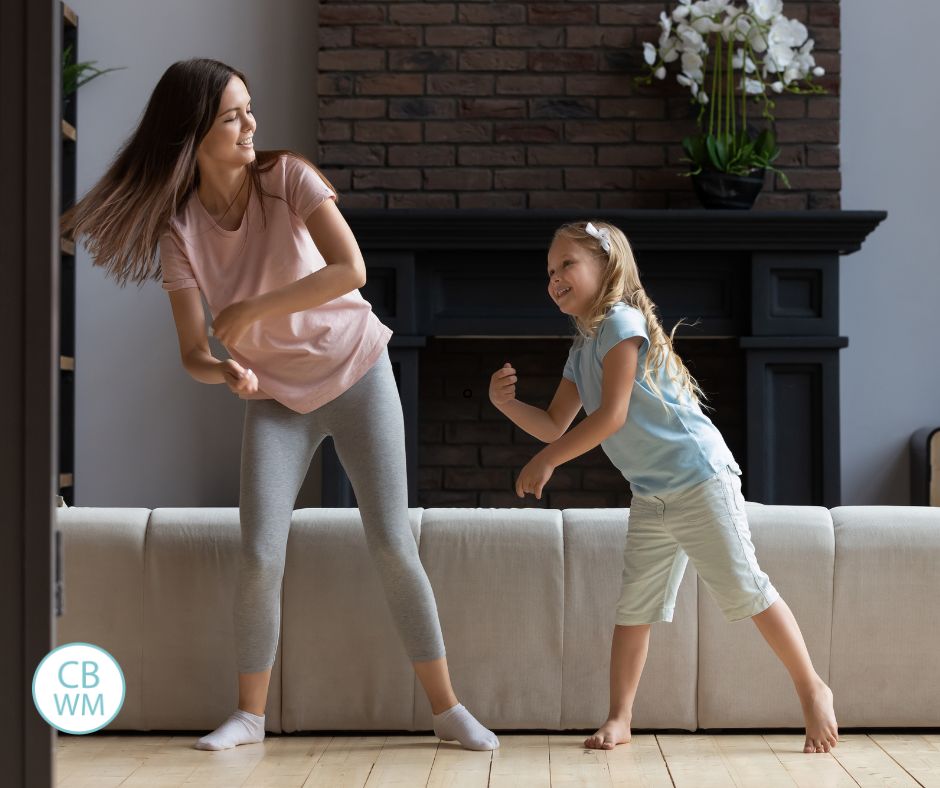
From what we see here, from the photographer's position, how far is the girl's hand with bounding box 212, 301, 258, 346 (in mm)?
1610

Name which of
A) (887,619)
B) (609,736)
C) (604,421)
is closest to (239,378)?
(604,421)

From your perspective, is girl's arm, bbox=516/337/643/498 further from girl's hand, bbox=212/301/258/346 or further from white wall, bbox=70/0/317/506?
white wall, bbox=70/0/317/506

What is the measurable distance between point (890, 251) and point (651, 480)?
2.50 m

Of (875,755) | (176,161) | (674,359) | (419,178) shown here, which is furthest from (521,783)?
(419,178)

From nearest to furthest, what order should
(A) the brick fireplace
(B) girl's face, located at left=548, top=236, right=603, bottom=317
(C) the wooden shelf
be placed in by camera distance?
(B) girl's face, located at left=548, top=236, right=603, bottom=317, (A) the brick fireplace, (C) the wooden shelf

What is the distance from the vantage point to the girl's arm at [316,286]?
1.62m

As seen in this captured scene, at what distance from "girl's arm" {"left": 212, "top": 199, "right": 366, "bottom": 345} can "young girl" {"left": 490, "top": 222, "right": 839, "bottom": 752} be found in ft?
0.97

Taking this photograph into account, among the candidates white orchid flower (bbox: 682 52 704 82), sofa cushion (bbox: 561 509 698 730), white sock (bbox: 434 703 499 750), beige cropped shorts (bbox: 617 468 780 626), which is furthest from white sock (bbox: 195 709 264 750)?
white orchid flower (bbox: 682 52 704 82)

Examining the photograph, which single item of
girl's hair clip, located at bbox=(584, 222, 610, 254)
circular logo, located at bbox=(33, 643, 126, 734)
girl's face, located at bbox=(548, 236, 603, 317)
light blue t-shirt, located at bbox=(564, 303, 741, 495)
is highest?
girl's hair clip, located at bbox=(584, 222, 610, 254)

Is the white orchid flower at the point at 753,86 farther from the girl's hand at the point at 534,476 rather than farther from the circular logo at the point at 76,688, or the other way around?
the circular logo at the point at 76,688

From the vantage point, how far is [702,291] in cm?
357

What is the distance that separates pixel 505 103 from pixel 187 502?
1732 millimetres

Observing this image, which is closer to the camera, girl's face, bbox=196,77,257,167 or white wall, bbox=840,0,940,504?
girl's face, bbox=196,77,257,167

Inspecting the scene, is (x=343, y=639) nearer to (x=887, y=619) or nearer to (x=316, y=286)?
(x=316, y=286)
